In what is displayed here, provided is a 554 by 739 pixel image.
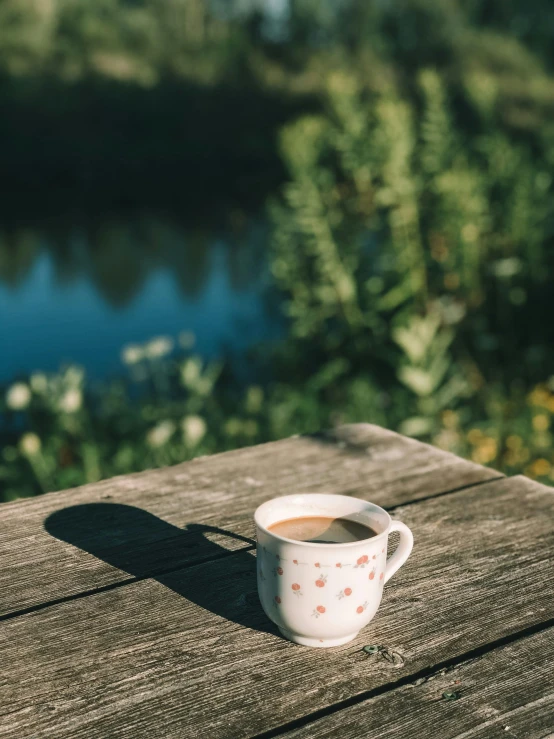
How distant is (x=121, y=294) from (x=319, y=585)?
4298mm

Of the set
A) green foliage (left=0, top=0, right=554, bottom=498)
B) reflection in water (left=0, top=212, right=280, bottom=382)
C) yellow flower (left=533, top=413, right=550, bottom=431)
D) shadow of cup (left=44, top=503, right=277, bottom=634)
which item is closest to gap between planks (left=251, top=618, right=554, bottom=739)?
shadow of cup (left=44, top=503, right=277, bottom=634)

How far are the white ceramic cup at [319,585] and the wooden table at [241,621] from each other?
0.9 inches

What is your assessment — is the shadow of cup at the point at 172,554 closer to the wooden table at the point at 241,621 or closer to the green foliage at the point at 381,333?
the wooden table at the point at 241,621

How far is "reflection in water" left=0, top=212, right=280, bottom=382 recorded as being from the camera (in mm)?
4164

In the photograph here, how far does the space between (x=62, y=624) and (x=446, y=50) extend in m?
10.9

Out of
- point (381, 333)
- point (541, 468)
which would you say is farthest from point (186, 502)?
point (381, 333)

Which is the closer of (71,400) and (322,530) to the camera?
(322,530)

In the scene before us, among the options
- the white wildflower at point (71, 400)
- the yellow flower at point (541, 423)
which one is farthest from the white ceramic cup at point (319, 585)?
the yellow flower at point (541, 423)

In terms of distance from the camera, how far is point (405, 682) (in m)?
0.71

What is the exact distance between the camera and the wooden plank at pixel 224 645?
67 cm

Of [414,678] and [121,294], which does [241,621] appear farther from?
[121,294]

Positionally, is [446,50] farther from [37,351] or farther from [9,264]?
[37,351]

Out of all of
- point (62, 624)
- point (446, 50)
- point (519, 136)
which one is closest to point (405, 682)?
point (62, 624)

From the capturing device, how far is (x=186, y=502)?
1.05m
